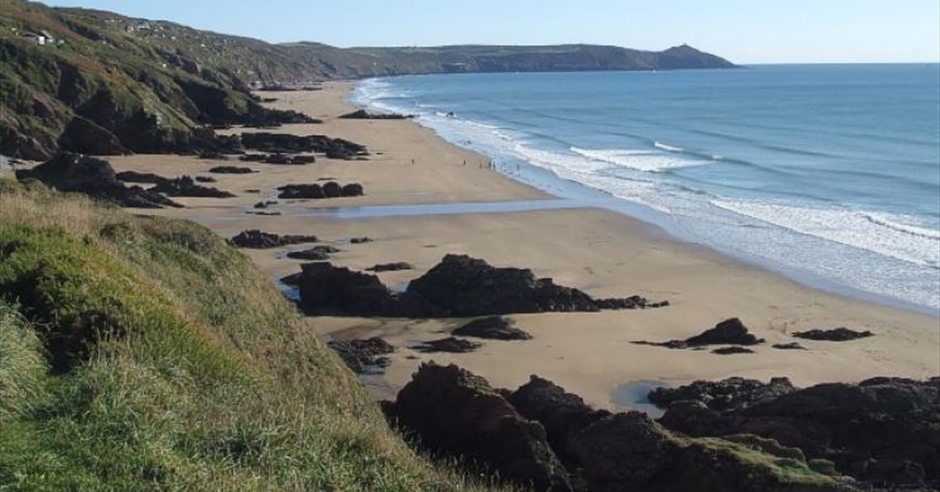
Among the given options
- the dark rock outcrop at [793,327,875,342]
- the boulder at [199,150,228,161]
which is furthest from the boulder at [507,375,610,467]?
the boulder at [199,150,228,161]

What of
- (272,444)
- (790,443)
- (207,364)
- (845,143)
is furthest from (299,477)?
(845,143)

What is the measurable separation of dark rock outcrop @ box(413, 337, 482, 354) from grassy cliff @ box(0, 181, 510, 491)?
6764 mm

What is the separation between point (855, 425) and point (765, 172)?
138 feet

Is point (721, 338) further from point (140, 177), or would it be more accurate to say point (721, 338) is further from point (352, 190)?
point (140, 177)

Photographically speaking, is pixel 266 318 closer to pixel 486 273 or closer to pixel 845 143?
pixel 486 273

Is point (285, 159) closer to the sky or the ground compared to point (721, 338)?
closer to the ground

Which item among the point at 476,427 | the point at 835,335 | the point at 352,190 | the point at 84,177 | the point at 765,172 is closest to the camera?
the point at 476,427

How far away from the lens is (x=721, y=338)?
22.0 metres

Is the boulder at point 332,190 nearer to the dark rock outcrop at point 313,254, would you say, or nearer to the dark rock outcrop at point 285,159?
the dark rock outcrop at point 285,159

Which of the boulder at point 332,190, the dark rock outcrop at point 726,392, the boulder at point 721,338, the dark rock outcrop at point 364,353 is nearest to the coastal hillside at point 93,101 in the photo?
the boulder at point 332,190

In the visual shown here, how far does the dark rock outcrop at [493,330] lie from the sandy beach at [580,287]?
1.16 ft

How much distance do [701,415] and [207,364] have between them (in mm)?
7530

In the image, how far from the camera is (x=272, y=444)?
25.2ft

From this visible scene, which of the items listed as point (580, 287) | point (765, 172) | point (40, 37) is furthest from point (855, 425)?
point (40, 37)
